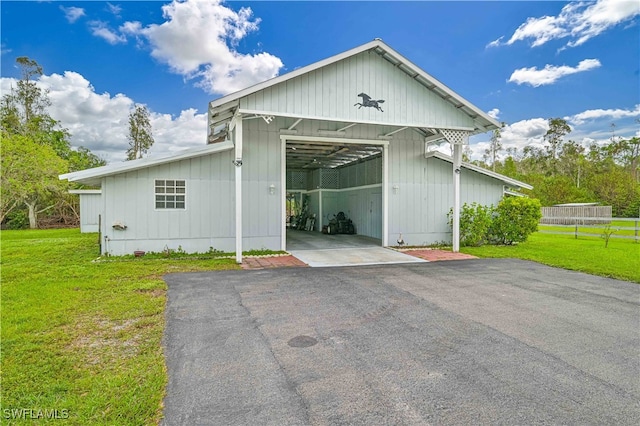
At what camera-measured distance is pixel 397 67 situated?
10148 mm

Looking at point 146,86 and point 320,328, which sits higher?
point 146,86

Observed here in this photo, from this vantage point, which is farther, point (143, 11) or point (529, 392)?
point (143, 11)

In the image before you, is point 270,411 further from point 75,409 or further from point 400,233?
point 400,233

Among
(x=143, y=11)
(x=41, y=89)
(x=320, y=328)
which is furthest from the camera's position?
(x=41, y=89)

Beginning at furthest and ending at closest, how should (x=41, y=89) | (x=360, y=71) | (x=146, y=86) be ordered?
(x=41, y=89)
(x=146, y=86)
(x=360, y=71)

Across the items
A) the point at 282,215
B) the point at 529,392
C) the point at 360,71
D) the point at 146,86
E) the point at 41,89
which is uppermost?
the point at 41,89

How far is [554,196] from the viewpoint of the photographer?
2806cm

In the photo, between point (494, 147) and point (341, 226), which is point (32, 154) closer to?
point (341, 226)

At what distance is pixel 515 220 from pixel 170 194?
36.4ft

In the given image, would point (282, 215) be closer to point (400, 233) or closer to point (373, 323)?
point (400, 233)

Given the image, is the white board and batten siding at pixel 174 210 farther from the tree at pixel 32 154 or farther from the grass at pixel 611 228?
the tree at pixel 32 154

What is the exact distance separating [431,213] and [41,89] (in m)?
31.6

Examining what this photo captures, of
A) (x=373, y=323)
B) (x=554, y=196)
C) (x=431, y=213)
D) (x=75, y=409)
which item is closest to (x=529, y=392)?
(x=373, y=323)

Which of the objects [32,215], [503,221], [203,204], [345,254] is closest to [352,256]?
[345,254]
